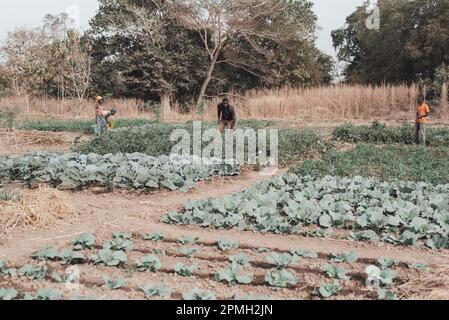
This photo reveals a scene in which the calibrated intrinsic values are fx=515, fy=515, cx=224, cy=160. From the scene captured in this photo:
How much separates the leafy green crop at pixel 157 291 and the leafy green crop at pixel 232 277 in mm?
447

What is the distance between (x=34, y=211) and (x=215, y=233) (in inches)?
78.0

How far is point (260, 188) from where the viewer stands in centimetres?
666

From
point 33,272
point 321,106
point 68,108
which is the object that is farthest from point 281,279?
point 68,108

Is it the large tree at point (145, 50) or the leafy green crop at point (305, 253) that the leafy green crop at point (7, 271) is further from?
the large tree at point (145, 50)

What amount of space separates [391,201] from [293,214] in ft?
4.19

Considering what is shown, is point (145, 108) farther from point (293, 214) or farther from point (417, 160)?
point (293, 214)

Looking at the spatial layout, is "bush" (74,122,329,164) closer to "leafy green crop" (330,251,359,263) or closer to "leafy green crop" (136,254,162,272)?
"leafy green crop" (330,251,359,263)

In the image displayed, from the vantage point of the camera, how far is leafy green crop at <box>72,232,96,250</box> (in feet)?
15.3

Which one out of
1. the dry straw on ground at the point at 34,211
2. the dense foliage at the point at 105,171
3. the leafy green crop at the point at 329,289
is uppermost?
the dense foliage at the point at 105,171

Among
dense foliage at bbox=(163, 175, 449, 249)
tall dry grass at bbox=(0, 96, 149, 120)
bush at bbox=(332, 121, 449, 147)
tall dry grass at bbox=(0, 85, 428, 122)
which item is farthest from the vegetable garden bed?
tall dry grass at bbox=(0, 96, 149, 120)

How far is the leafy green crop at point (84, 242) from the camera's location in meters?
4.66

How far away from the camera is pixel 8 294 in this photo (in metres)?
3.52

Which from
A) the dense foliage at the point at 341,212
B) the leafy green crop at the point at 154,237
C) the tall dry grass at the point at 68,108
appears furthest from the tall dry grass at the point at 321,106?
the leafy green crop at the point at 154,237
